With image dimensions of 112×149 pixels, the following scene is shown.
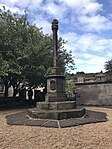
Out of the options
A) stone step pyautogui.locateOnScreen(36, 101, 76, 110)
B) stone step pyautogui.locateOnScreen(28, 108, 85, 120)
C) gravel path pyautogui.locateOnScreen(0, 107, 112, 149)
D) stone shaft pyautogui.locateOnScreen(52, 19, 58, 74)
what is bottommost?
gravel path pyautogui.locateOnScreen(0, 107, 112, 149)

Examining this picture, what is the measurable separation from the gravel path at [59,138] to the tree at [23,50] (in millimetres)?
8348

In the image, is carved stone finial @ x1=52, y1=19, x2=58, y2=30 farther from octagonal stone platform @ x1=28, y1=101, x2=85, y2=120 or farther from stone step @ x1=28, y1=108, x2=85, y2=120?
stone step @ x1=28, y1=108, x2=85, y2=120

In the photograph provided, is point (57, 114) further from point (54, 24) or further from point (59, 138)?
point (54, 24)

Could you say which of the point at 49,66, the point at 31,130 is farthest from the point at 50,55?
the point at 31,130

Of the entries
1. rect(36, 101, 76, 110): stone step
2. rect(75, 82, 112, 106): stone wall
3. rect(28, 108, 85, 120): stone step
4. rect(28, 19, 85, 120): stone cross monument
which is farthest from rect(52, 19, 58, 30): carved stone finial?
rect(75, 82, 112, 106): stone wall

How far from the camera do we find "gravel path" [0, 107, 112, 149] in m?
5.95

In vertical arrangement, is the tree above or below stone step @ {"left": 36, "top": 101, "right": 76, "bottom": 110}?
above

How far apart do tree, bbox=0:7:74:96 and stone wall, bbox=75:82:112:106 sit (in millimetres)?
4332

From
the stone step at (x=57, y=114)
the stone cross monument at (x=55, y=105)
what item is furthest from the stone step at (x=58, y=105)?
the stone step at (x=57, y=114)

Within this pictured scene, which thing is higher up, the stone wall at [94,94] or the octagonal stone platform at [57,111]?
the stone wall at [94,94]

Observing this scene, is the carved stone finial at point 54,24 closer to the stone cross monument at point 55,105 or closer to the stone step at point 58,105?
the stone cross monument at point 55,105

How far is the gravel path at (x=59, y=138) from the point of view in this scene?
5953mm

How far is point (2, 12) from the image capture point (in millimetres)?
19812

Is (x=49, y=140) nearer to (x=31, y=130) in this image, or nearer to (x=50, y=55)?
(x=31, y=130)
